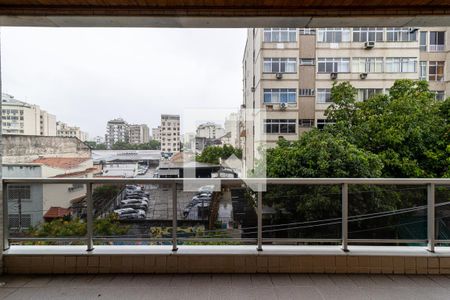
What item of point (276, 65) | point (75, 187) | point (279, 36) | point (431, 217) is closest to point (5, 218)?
point (75, 187)

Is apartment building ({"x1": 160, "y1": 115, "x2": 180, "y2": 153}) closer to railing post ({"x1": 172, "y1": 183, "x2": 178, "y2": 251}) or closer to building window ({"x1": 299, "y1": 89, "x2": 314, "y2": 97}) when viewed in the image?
railing post ({"x1": 172, "y1": 183, "x2": 178, "y2": 251})

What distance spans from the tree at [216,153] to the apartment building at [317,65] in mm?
14703

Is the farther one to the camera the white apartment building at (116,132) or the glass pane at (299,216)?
the white apartment building at (116,132)

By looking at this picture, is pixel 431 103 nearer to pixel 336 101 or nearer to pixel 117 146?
pixel 336 101

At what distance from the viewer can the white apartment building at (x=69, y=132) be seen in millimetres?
5801

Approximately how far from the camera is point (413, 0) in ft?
7.90

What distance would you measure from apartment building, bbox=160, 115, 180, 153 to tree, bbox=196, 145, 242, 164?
0.64m

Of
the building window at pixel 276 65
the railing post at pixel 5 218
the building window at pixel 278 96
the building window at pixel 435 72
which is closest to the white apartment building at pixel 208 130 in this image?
the railing post at pixel 5 218

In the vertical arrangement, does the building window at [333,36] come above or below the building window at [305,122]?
above

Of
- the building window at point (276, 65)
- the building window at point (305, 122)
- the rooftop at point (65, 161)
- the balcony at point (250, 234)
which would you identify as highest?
the building window at point (276, 65)

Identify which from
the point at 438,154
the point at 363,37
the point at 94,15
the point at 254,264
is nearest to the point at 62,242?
the point at 254,264

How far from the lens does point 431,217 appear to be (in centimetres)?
286

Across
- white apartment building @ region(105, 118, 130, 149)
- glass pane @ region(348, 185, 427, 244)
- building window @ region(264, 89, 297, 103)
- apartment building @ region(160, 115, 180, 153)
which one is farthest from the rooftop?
building window @ region(264, 89, 297, 103)

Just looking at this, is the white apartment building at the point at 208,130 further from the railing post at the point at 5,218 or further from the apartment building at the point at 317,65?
the apartment building at the point at 317,65
